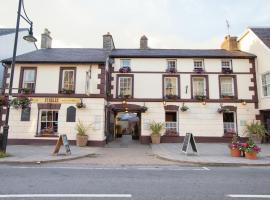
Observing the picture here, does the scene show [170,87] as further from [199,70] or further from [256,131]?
[256,131]

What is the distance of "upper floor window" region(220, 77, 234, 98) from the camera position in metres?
19.5

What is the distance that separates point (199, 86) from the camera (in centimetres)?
1983

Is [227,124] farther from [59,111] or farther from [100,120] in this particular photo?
[59,111]

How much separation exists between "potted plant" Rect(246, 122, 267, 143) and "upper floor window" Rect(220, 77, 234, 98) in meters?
2.97

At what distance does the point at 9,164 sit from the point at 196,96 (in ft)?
46.7

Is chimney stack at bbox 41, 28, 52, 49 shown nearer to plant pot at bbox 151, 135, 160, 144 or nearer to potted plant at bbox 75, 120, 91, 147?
potted plant at bbox 75, 120, 91, 147

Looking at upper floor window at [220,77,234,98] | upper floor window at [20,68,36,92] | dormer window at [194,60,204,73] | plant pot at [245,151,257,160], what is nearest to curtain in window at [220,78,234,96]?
upper floor window at [220,77,234,98]

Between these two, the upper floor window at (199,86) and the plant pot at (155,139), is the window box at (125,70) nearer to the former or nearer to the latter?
the upper floor window at (199,86)

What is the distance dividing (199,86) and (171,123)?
13.2 ft

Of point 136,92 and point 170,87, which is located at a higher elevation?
point 170,87

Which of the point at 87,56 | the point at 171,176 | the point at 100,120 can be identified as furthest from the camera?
the point at 87,56

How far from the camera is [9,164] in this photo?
32.3ft

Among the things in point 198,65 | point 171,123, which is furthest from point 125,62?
point 171,123

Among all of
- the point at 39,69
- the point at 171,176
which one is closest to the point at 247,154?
the point at 171,176
